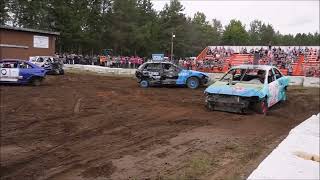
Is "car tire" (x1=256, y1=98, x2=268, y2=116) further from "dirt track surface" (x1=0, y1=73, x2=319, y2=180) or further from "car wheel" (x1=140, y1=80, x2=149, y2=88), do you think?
"car wheel" (x1=140, y1=80, x2=149, y2=88)

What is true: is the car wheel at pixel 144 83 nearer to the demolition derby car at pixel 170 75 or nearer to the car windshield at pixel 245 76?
the demolition derby car at pixel 170 75

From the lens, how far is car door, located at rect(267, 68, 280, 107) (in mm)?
13722

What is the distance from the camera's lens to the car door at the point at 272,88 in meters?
13.7

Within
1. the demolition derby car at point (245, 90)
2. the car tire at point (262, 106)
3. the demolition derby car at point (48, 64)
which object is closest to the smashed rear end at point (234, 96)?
the demolition derby car at point (245, 90)

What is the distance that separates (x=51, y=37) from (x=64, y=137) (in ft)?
102

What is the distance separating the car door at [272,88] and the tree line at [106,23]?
1828 inches

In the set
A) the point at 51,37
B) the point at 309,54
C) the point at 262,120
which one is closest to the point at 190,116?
the point at 262,120

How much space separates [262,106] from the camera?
43.3 ft

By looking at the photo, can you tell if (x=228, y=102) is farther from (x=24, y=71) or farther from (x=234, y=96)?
(x=24, y=71)

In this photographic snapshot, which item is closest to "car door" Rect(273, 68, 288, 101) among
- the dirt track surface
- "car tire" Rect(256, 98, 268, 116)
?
the dirt track surface

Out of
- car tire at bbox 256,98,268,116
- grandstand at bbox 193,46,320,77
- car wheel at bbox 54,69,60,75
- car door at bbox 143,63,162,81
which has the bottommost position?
car tire at bbox 256,98,268,116

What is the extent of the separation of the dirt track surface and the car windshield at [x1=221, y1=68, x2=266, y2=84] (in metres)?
1.19

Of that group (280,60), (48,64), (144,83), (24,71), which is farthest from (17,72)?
(280,60)

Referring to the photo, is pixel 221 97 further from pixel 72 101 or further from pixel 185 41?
pixel 185 41
